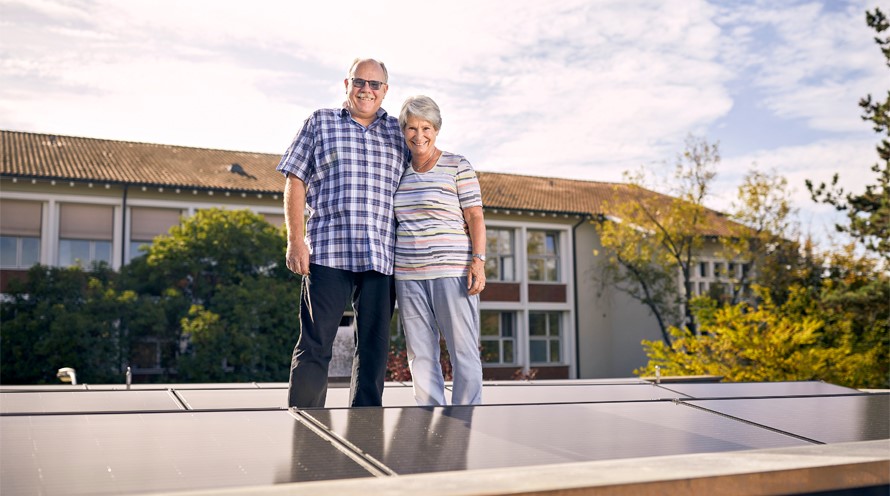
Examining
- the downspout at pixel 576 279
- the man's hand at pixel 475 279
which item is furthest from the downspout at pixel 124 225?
the man's hand at pixel 475 279

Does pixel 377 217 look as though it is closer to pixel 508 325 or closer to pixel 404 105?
pixel 404 105

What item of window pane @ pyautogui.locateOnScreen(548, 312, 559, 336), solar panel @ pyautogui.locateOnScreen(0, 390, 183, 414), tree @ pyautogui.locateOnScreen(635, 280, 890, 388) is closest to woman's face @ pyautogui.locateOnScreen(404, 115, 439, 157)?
solar panel @ pyautogui.locateOnScreen(0, 390, 183, 414)

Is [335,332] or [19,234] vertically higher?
→ [19,234]

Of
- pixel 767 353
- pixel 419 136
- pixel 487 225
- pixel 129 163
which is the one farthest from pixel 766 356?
pixel 129 163

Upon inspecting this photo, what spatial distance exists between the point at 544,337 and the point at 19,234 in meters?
18.7

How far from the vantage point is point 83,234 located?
2730 cm

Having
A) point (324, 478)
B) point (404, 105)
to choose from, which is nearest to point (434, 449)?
point (324, 478)

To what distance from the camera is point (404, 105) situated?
4.29 metres

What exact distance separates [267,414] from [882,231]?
19624 millimetres

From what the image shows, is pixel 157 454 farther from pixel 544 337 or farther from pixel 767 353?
pixel 544 337

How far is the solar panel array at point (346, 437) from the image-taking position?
7.29ft

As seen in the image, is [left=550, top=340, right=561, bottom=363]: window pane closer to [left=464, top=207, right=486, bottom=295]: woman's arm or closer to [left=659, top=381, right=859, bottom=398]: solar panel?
[left=659, top=381, right=859, bottom=398]: solar panel

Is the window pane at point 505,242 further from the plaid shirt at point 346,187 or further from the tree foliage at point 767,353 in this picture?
the plaid shirt at point 346,187

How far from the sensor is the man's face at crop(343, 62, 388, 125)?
4285 millimetres
